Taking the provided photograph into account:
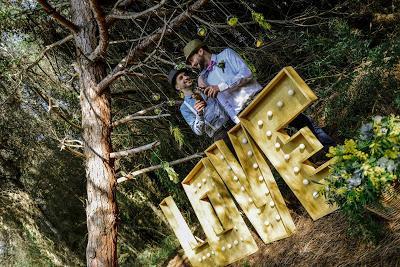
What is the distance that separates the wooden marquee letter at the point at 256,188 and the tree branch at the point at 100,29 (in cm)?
177

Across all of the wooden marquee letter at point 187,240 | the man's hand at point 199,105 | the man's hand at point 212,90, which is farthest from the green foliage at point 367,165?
the wooden marquee letter at point 187,240

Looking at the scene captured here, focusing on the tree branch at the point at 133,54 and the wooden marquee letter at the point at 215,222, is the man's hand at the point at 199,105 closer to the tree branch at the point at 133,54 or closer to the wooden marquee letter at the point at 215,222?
the wooden marquee letter at the point at 215,222

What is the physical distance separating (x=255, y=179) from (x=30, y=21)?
4444mm

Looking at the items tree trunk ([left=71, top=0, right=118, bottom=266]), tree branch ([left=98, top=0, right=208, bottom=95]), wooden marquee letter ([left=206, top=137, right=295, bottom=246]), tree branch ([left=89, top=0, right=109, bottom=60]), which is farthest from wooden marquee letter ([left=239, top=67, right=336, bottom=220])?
tree trunk ([left=71, top=0, right=118, bottom=266])

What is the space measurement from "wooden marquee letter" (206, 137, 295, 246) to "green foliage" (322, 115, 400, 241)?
34.9 inches

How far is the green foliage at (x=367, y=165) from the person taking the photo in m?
2.44

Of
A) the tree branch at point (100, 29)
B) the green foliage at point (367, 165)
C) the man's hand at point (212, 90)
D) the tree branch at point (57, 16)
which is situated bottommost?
the green foliage at point (367, 165)

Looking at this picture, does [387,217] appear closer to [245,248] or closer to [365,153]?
[365,153]

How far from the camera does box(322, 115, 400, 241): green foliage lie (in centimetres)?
244

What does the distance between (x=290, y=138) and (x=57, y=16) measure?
9.45 feet

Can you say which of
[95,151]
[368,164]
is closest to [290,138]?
[368,164]

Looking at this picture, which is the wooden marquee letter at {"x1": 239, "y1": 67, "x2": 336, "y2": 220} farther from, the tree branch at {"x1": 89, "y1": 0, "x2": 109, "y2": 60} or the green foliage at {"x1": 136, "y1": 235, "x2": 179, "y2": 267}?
the green foliage at {"x1": 136, "y1": 235, "x2": 179, "y2": 267}

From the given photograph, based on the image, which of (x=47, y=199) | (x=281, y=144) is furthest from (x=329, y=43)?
(x=47, y=199)

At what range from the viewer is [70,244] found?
35.7ft
